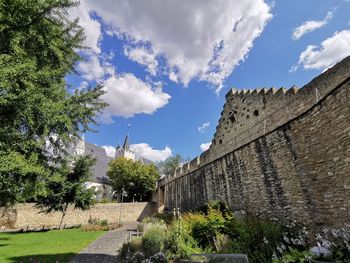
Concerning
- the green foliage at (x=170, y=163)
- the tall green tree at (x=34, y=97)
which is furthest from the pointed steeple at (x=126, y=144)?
the tall green tree at (x=34, y=97)

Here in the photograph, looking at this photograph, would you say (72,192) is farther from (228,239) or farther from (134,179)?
(228,239)

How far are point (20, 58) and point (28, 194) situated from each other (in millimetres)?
3466

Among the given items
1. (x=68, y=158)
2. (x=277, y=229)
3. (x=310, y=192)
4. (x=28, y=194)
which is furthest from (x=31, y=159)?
(x=310, y=192)

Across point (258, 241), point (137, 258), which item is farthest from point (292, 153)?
point (137, 258)

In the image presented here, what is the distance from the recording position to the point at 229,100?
39.5ft

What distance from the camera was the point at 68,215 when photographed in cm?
2091

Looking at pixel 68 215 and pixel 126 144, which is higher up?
pixel 126 144

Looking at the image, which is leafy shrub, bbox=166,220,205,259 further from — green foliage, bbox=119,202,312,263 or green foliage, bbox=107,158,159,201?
green foliage, bbox=107,158,159,201

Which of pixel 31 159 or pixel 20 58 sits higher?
pixel 20 58

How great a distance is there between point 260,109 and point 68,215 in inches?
780

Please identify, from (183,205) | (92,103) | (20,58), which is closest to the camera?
(20,58)

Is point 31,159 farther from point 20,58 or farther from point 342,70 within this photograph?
point 342,70

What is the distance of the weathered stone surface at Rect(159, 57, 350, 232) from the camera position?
5238 millimetres

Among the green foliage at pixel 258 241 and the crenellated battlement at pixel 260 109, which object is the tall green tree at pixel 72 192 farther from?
the green foliage at pixel 258 241
